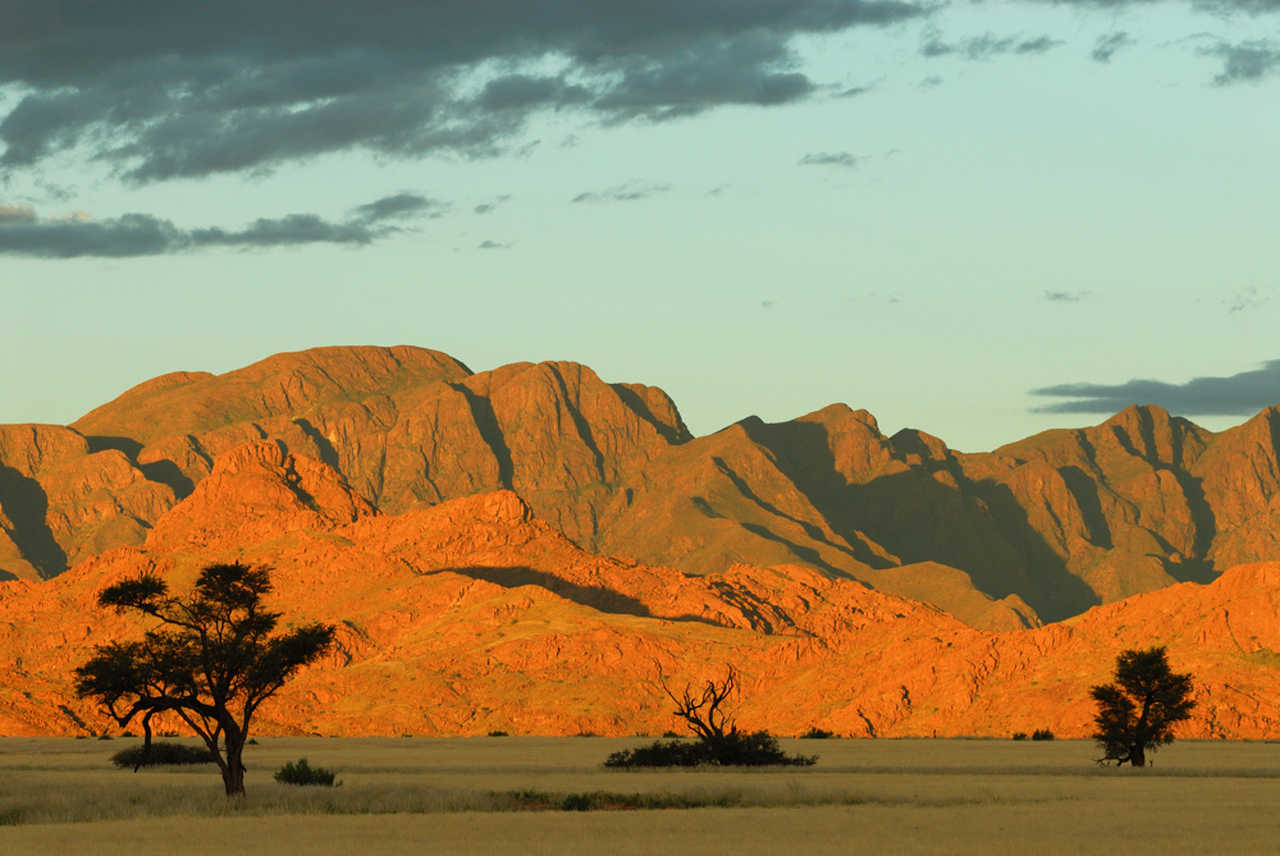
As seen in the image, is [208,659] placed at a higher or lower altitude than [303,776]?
higher

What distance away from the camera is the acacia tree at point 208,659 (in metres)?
60.1

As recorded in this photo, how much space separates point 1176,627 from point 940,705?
23.0m

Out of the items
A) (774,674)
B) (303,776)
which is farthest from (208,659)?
(774,674)

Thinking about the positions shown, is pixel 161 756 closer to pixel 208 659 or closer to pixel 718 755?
pixel 718 755

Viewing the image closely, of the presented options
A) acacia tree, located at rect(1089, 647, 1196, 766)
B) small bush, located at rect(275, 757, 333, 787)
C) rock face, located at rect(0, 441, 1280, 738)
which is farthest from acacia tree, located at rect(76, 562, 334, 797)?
rock face, located at rect(0, 441, 1280, 738)

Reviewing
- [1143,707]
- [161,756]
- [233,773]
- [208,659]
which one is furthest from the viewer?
[161,756]

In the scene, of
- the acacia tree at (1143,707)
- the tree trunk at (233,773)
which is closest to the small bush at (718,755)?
the acacia tree at (1143,707)

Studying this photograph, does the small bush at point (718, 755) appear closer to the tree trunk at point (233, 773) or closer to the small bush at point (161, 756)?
the small bush at point (161, 756)

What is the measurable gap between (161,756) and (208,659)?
37.4 m

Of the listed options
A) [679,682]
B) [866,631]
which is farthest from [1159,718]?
[866,631]

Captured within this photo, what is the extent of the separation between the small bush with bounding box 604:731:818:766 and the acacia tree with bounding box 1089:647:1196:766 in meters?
15.8

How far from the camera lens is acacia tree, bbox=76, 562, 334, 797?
6006 cm

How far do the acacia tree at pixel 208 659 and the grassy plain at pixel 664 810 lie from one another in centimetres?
316

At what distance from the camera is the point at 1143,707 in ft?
296
